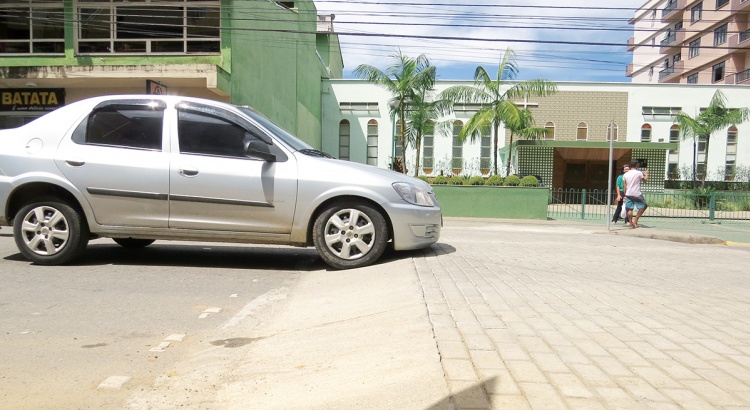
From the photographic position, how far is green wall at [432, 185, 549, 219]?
61.0 feet

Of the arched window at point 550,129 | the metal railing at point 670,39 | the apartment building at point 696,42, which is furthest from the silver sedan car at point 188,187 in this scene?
the metal railing at point 670,39

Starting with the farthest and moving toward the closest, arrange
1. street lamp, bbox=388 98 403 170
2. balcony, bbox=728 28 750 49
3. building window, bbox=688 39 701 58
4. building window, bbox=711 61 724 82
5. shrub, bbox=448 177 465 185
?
1. building window, bbox=688 39 701 58
2. building window, bbox=711 61 724 82
3. balcony, bbox=728 28 750 49
4. street lamp, bbox=388 98 403 170
5. shrub, bbox=448 177 465 185

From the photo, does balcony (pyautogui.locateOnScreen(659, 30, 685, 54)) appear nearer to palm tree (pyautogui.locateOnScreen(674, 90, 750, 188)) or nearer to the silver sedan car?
palm tree (pyautogui.locateOnScreen(674, 90, 750, 188))

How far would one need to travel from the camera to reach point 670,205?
1919cm

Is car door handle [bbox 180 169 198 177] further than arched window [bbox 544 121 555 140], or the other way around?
arched window [bbox 544 121 555 140]

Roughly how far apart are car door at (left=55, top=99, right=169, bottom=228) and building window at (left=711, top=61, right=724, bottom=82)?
54061mm

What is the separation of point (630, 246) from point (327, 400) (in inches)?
295

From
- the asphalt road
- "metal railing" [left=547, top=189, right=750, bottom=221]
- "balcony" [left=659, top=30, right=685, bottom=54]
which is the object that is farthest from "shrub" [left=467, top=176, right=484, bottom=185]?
"balcony" [left=659, top=30, right=685, bottom=54]

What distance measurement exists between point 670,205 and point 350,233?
16804mm

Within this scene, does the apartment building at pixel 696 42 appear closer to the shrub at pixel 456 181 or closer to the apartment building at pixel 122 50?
the shrub at pixel 456 181

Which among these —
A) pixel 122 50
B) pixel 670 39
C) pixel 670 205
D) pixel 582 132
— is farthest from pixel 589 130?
pixel 670 39

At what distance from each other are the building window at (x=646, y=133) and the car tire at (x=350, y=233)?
2978 cm

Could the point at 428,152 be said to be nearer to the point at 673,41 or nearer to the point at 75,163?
the point at 75,163

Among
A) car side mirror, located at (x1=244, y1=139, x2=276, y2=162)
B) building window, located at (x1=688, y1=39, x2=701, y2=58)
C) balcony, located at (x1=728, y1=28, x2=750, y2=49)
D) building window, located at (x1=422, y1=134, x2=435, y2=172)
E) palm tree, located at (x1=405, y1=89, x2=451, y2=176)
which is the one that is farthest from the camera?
building window, located at (x1=688, y1=39, x2=701, y2=58)
